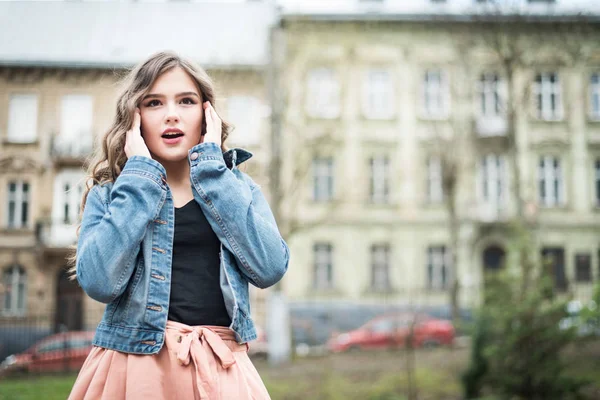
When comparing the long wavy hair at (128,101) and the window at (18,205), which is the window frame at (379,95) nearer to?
the window at (18,205)

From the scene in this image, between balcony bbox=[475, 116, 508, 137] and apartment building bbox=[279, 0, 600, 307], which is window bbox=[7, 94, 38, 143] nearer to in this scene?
apartment building bbox=[279, 0, 600, 307]

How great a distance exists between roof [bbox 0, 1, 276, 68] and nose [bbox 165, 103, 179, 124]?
42.1 feet

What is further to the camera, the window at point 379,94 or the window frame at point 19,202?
the window at point 379,94

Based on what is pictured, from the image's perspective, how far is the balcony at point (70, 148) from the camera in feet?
51.4

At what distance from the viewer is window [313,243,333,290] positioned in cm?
2056

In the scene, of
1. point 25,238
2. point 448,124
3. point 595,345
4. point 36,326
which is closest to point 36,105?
point 25,238

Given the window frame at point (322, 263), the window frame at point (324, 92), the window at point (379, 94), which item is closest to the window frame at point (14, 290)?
the window frame at point (322, 263)

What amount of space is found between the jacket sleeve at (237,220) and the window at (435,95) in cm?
2050

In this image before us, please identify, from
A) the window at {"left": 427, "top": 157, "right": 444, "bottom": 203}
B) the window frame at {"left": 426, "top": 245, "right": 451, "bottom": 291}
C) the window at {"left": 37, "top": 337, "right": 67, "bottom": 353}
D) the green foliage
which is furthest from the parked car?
the window at {"left": 427, "top": 157, "right": 444, "bottom": 203}

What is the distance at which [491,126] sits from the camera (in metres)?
21.3

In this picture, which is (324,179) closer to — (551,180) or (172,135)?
(551,180)

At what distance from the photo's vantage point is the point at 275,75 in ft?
51.2

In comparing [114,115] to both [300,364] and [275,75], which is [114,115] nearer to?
[300,364]

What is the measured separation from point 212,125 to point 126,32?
17528 millimetres
